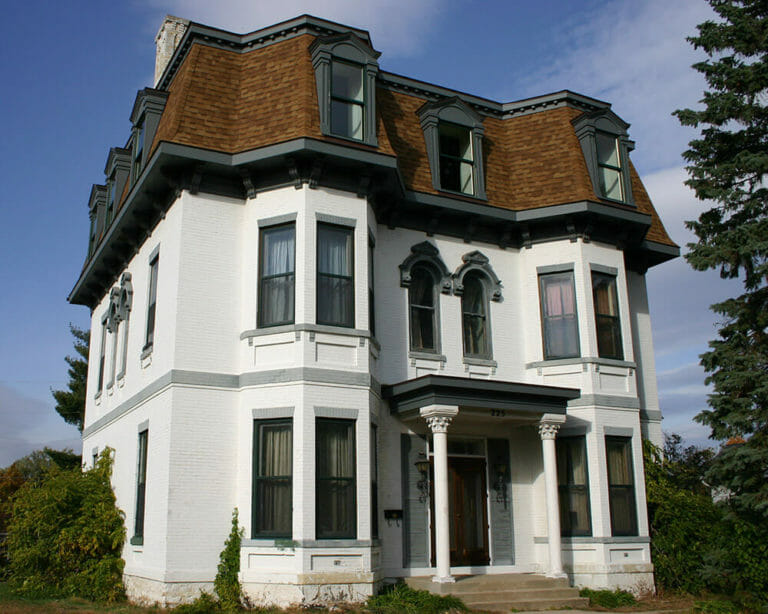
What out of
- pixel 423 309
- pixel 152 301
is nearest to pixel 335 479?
pixel 423 309

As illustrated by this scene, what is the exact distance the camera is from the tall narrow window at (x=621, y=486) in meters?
16.2

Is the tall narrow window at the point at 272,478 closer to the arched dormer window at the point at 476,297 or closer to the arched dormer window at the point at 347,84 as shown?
the arched dormer window at the point at 476,297

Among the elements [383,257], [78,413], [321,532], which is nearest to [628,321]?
[383,257]

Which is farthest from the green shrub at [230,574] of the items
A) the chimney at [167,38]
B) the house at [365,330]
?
the chimney at [167,38]

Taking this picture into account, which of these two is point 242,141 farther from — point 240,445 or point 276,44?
point 240,445

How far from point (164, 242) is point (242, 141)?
8.70 feet

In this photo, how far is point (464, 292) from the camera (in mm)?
17469

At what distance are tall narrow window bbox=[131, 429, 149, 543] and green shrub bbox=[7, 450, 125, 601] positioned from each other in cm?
98

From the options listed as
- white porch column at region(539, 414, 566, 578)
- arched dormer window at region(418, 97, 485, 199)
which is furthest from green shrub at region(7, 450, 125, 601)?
arched dormer window at region(418, 97, 485, 199)

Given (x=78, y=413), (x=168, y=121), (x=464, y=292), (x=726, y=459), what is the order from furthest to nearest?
1. (x=78, y=413)
2. (x=464, y=292)
3. (x=168, y=121)
4. (x=726, y=459)

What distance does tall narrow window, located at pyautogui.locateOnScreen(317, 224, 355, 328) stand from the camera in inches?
568

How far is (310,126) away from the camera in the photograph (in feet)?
47.6

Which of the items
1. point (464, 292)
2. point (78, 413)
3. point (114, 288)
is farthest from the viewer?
point (78, 413)

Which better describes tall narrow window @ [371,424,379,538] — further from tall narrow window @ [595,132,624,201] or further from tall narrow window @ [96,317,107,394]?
tall narrow window @ [96,317,107,394]
